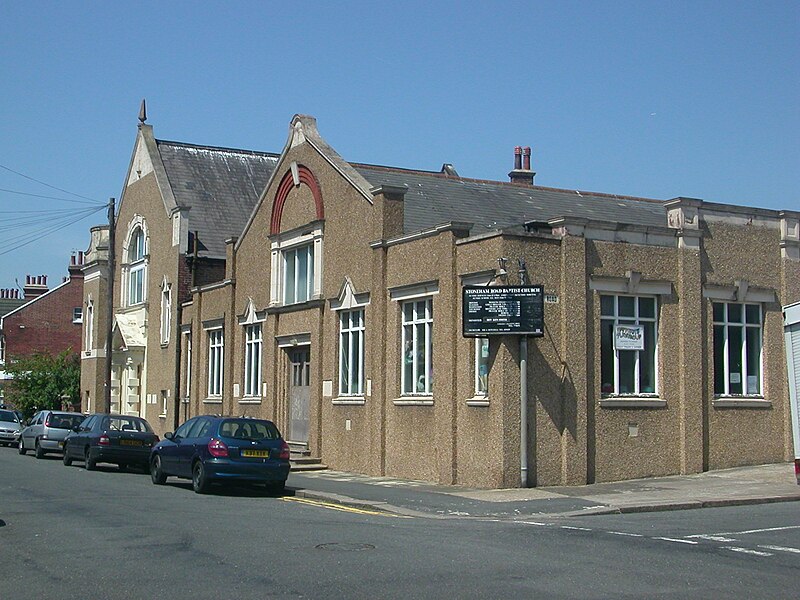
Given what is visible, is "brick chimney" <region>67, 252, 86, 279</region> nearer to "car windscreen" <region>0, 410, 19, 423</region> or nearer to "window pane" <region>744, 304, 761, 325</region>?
"car windscreen" <region>0, 410, 19, 423</region>

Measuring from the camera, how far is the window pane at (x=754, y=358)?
73.5ft

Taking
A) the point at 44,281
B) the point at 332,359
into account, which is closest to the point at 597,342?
the point at 332,359

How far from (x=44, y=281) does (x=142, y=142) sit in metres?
28.8

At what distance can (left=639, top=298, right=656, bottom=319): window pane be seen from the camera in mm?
20953

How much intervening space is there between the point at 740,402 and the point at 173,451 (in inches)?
461

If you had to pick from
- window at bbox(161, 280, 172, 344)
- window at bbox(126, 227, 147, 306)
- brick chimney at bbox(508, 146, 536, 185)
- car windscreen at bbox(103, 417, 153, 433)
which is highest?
brick chimney at bbox(508, 146, 536, 185)

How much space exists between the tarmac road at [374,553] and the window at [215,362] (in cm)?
1614

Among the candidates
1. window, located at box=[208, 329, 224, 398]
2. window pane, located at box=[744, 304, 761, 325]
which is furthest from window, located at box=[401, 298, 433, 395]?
window, located at box=[208, 329, 224, 398]

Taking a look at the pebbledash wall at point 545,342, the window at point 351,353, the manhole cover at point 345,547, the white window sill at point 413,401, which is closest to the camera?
the manhole cover at point 345,547

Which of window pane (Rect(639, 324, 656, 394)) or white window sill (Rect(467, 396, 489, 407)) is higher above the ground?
window pane (Rect(639, 324, 656, 394))

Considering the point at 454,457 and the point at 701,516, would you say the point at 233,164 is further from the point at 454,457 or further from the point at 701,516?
the point at 701,516

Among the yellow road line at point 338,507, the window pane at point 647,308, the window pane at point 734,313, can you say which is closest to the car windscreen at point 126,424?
the yellow road line at point 338,507

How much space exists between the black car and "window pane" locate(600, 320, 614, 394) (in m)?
11.4

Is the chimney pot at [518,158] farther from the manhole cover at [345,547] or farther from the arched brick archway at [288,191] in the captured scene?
the manhole cover at [345,547]
